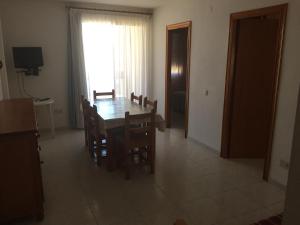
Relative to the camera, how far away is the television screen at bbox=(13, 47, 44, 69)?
442cm

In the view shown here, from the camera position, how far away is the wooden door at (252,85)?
3.41 metres

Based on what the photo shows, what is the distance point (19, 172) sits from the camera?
2160 millimetres

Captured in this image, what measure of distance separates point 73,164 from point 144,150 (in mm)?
1093

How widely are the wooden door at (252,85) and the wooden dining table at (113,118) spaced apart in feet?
4.17

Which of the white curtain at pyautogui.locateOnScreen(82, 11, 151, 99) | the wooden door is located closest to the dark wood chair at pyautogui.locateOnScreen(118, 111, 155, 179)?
the wooden door

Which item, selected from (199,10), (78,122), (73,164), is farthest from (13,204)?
(199,10)

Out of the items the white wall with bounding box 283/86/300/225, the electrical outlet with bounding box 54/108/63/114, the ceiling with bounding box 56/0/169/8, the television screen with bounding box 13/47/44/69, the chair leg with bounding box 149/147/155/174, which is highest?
the ceiling with bounding box 56/0/169/8

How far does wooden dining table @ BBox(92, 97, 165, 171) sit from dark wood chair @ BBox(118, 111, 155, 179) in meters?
0.14

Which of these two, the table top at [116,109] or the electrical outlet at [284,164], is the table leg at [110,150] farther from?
the electrical outlet at [284,164]

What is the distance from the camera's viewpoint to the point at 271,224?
7.05ft

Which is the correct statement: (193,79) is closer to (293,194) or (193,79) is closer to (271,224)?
(271,224)

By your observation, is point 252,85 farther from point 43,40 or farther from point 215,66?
point 43,40

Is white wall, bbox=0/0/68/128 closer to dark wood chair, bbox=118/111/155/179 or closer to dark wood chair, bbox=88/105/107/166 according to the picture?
dark wood chair, bbox=88/105/107/166

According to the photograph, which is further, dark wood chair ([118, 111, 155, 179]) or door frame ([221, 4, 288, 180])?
dark wood chair ([118, 111, 155, 179])
